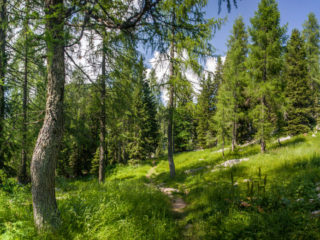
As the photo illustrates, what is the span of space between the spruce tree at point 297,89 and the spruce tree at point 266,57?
9.93 m

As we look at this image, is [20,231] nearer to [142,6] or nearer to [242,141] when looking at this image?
[142,6]

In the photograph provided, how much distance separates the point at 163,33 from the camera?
364 centimetres

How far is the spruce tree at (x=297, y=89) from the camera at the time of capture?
2014 cm

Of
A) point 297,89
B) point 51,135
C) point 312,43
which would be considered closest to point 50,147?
point 51,135

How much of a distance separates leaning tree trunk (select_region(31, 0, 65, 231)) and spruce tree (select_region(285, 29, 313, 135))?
24314mm

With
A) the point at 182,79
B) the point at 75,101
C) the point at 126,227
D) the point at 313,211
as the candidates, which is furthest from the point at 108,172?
the point at 313,211

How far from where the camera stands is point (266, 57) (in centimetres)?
1258

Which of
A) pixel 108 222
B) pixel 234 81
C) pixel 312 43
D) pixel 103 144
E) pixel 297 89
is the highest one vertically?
pixel 312 43

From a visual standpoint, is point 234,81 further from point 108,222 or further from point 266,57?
point 108,222

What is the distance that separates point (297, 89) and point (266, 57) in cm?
1363

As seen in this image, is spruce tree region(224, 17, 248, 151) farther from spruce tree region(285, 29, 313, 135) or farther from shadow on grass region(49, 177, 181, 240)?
shadow on grass region(49, 177, 181, 240)

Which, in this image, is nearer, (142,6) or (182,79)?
(142,6)

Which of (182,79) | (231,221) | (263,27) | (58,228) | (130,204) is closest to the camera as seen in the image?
(58,228)

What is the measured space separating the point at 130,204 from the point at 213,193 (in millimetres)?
3035
